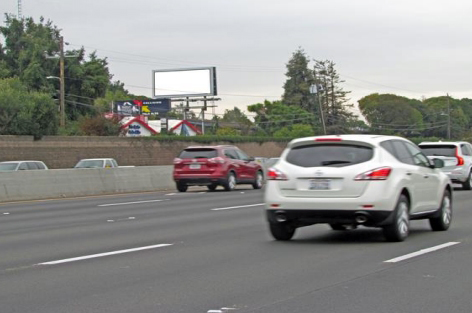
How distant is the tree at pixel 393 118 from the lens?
11694 cm

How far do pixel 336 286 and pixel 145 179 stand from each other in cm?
2272

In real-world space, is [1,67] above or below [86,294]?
above

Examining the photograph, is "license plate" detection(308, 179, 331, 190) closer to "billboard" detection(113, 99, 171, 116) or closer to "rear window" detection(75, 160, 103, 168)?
"rear window" detection(75, 160, 103, 168)

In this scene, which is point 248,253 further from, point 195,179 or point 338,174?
point 195,179

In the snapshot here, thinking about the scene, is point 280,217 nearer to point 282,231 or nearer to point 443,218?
point 282,231

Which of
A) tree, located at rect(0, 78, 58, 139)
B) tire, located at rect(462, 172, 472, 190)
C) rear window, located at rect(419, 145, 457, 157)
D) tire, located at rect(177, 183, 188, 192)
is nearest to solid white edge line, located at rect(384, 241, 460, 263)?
rear window, located at rect(419, 145, 457, 157)

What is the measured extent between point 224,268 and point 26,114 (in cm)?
3943

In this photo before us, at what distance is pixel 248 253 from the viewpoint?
35.4ft

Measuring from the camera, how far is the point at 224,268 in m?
9.45

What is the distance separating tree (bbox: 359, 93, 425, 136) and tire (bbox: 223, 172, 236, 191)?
88208mm

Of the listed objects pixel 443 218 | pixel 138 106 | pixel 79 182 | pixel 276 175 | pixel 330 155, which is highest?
pixel 138 106

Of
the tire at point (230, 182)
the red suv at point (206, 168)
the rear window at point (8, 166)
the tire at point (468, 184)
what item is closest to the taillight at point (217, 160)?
the red suv at point (206, 168)

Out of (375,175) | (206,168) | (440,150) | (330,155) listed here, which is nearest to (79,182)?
(206,168)

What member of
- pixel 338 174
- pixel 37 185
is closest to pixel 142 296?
pixel 338 174
